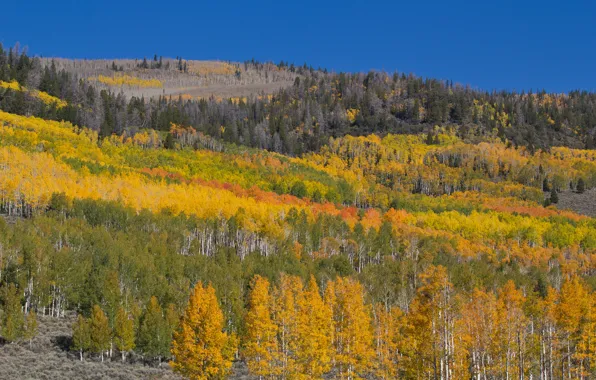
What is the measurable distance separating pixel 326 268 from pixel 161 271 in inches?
1159

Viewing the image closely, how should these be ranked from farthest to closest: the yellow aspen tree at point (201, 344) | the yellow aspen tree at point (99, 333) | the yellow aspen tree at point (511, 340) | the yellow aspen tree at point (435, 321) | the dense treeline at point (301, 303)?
the yellow aspen tree at point (99, 333)
the yellow aspen tree at point (201, 344)
the dense treeline at point (301, 303)
the yellow aspen tree at point (511, 340)
the yellow aspen tree at point (435, 321)

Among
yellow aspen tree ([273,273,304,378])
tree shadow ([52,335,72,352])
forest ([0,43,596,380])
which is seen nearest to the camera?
yellow aspen tree ([273,273,304,378])

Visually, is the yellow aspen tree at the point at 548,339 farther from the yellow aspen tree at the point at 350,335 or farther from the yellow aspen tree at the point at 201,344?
the yellow aspen tree at the point at 201,344

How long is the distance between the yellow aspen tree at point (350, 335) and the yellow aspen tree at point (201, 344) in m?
9.05

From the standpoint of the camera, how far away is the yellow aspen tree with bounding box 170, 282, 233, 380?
4825 centimetres

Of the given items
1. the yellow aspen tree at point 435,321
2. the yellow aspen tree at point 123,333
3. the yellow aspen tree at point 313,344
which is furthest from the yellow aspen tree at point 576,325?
the yellow aspen tree at point 123,333

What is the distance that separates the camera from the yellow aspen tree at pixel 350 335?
48.3 meters

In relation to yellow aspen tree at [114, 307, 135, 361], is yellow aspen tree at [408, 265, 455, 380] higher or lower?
higher

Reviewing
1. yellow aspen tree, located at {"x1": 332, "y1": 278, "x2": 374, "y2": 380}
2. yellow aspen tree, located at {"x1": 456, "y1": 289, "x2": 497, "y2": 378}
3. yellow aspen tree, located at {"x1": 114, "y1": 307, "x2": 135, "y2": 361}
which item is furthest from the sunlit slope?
yellow aspen tree, located at {"x1": 456, "y1": 289, "x2": 497, "y2": 378}

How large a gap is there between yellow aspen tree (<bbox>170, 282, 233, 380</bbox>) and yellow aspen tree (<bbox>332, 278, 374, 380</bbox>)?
9.05 m

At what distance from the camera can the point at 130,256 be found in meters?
84.5

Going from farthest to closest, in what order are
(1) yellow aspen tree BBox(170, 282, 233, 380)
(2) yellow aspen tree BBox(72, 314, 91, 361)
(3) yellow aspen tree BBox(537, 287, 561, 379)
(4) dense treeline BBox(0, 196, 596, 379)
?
(2) yellow aspen tree BBox(72, 314, 91, 361)
(3) yellow aspen tree BBox(537, 287, 561, 379)
(1) yellow aspen tree BBox(170, 282, 233, 380)
(4) dense treeline BBox(0, 196, 596, 379)

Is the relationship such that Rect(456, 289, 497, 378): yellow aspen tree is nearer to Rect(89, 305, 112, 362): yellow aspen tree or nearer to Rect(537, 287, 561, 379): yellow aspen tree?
Rect(537, 287, 561, 379): yellow aspen tree

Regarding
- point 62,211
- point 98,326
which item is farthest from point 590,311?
point 62,211
